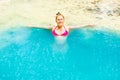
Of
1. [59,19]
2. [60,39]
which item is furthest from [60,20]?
[60,39]

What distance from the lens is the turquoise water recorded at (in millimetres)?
7109

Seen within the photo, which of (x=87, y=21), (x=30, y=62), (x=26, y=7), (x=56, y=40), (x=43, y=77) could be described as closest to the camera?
(x=43, y=77)

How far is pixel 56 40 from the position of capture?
26.5 feet

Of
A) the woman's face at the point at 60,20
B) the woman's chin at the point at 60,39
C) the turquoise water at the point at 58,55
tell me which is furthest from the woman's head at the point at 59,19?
the turquoise water at the point at 58,55

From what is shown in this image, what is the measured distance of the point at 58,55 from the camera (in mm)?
7664

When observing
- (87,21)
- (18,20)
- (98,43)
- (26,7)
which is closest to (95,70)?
(98,43)

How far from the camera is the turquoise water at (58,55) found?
23.3ft

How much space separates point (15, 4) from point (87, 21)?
7.63ft

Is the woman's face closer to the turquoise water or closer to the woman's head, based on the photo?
the woman's head

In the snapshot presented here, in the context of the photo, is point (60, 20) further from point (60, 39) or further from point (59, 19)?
point (60, 39)

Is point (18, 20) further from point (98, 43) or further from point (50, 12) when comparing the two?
point (98, 43)

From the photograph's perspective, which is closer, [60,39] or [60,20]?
[60,20]

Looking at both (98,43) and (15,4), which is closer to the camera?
(98,43)

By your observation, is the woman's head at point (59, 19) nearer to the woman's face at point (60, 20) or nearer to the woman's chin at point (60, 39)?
the woman's face at point (60, 20)
